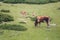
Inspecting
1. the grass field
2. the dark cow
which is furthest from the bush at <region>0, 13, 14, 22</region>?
the dark cow

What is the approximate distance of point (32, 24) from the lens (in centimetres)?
448

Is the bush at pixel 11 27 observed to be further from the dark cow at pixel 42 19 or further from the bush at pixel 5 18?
the dark cow at pixel 42 19

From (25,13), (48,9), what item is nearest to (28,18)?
(25,13)

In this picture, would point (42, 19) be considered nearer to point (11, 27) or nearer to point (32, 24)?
point (32, 24)

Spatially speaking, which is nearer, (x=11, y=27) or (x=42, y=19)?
(x=11, y=27)

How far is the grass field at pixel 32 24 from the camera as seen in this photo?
4.27 m

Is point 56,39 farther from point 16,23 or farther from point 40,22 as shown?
point 16,23

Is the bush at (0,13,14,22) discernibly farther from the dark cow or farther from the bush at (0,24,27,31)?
the dark cow

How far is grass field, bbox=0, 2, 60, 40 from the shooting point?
4.27 m

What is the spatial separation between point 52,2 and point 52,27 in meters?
0.59

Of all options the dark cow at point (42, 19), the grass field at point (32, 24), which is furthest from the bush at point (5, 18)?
the dark cow at point (42, 19)

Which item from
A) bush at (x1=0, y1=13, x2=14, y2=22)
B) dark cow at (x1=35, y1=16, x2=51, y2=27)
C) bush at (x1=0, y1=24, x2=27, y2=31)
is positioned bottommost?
bush at (x1=0, y1=24, x2=27, y2=31)

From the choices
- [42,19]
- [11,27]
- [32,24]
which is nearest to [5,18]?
[11,27]

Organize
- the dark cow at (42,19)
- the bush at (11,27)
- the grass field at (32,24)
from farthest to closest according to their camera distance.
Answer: the dark cow at (42,19)
the bush at (11,27)
the grass field at (32,24)
